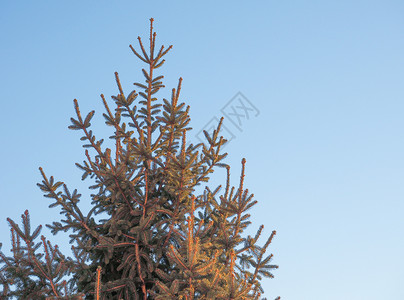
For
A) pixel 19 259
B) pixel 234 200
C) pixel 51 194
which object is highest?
pixel 51 194

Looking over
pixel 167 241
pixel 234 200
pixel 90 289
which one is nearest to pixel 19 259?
pixel 90 289

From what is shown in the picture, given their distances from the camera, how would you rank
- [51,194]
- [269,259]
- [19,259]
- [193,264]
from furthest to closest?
[51,194] → [269,259] → [19,259] → [193,264]

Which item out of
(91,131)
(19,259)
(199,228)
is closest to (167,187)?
(199,228)

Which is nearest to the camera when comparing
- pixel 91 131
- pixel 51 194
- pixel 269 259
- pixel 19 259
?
pixel 19 259

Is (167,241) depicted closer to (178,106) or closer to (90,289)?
(90,289)

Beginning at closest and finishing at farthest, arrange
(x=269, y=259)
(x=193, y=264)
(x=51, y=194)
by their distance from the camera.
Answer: (x=193, y=264), (x=269, y=259), (x=51, y=194)

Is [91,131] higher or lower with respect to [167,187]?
higher

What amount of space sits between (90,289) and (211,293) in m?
1.98

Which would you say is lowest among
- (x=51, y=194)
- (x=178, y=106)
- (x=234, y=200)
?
(x=234, y=200)

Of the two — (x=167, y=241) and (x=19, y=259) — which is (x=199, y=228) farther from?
(x=19, y=259)

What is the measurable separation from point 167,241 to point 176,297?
1.19 meters

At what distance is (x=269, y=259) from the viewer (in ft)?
17.8

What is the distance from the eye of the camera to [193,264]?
434 cm

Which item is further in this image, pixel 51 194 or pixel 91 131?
pixel 91 131
